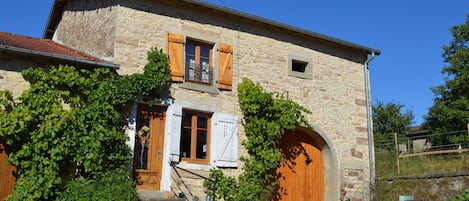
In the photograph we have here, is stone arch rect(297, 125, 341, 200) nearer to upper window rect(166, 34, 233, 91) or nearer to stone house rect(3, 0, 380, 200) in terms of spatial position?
stone house rect(3, 0, 380, 200)

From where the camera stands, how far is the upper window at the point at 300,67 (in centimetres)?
1275

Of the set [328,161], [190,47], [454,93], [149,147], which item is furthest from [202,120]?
[454,93]

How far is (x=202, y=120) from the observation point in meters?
11.2

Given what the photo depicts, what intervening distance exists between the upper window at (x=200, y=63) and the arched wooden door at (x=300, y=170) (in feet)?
7.47

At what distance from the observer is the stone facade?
35.2 feet

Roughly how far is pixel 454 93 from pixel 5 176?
60.7 ft

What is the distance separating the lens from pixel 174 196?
1022cm

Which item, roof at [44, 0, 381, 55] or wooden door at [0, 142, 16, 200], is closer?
wooden door at [0, 142, 16, 200]

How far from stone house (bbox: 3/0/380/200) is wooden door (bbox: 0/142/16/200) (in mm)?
2208

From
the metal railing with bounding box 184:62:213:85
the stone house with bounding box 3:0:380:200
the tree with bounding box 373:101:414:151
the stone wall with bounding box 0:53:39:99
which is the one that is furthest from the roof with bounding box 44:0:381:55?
the tree with bounding box 373:101:414:151

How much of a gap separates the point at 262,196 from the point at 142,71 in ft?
12.3

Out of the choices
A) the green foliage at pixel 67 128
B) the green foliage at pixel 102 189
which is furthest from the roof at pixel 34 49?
the green foliage at pixel 102 189

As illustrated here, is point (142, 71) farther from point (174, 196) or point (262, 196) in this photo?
point (262, 196)

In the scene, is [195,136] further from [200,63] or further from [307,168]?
[307,168]
